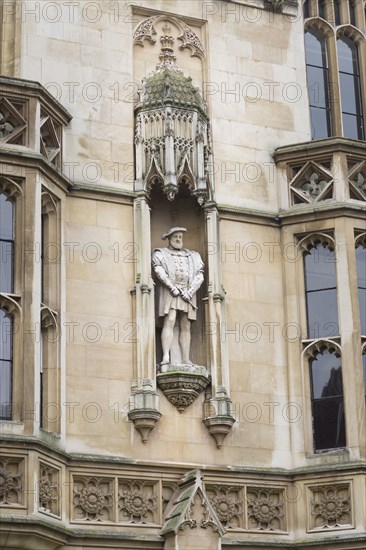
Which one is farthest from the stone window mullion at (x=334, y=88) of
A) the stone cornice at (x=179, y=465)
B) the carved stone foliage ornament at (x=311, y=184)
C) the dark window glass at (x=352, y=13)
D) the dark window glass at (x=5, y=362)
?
the dark window glass at (x=5, y=362)

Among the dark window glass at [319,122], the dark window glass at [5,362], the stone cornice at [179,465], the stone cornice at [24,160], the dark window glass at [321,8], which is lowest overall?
the stone cornice at [179,465]

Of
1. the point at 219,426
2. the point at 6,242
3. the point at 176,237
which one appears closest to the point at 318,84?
the point at 176,237

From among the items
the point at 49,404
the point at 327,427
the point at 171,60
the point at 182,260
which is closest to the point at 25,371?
the point at 49,404

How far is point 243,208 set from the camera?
1916cm

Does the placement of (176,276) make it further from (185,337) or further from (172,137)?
(172,137)

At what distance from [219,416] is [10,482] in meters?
3.08

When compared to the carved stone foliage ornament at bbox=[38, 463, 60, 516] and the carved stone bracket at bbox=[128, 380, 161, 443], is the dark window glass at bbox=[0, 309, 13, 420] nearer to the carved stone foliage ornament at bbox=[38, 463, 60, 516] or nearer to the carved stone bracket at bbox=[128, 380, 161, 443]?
the carved stone foliage ornament at bbox=[38, 463, 60, 516]

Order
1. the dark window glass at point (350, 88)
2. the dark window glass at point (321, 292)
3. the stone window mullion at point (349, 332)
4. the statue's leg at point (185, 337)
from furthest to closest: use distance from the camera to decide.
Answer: the dark window glass at point (350, 88) → the dark window glass at point (321, 292) → the statue's leg at point (185, 337) → the stone window mullion at point (349, 332)

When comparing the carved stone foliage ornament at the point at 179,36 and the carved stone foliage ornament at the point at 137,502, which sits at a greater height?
the carved stone foliage ornament at the point at 179,36

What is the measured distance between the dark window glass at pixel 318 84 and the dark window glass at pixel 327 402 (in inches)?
142

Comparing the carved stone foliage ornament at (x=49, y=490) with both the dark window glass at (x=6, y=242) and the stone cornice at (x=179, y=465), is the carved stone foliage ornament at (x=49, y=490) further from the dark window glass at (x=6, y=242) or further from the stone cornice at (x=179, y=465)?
the dark window glass at (x=6, y=242)

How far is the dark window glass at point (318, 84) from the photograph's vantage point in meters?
20.5

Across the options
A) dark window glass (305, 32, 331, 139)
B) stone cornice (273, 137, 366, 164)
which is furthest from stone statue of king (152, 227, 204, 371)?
dark window glass (305, 32, 331, 139)

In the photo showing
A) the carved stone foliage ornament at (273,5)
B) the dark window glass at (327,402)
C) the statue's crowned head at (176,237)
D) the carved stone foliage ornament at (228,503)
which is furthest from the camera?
the carved stone foliage ornament at (273,5)
